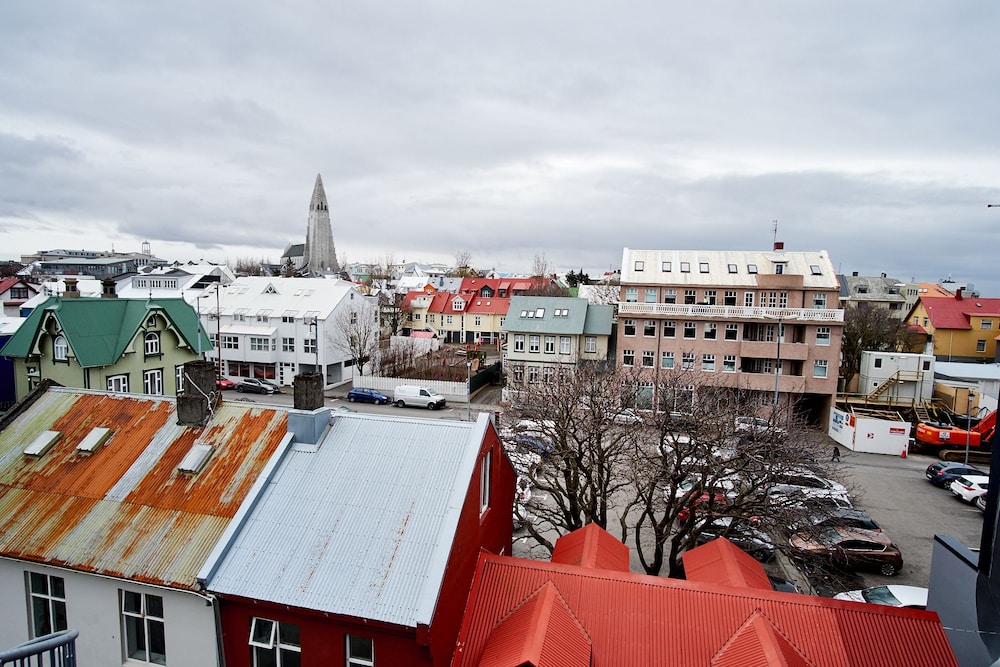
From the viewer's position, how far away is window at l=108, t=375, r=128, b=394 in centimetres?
2705

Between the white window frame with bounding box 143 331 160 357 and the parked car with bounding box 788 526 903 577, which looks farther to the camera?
the white window frame with bounding box 143 331 160 357

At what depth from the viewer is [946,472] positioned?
2630 centimetres

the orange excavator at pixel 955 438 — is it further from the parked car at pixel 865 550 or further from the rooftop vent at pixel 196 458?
the rooftop vent at pixel 196 458

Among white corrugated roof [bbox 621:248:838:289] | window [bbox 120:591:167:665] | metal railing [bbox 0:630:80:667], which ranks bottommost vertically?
window [bbox 120:591:167:665]

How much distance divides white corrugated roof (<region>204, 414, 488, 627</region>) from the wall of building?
45.6 inches

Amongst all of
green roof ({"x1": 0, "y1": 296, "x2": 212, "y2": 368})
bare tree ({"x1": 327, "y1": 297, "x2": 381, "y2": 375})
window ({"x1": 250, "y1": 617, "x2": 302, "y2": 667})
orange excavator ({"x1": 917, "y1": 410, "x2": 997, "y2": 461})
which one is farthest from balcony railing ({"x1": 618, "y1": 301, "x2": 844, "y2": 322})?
window ({"x1": 250, "y1": 617, "x2": 302, "y2": 667})

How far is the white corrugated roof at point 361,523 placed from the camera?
9.30 m

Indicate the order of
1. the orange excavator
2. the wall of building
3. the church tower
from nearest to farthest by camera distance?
the wall of building → the orange excavator → the church tower

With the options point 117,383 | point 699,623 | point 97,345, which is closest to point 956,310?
point 699,623

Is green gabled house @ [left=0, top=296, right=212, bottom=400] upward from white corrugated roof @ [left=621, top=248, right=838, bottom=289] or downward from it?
downward

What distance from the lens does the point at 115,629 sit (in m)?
10.6

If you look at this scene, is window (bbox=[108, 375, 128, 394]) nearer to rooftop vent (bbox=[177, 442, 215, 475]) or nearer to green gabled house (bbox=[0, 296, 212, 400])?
green gabled house (bbox=[0, 296, 212, 400])

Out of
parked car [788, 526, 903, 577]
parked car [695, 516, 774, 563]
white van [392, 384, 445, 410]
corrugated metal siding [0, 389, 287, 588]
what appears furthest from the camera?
white van [392, 384, 445, 410]

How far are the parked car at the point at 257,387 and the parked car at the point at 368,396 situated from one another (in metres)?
6.85
